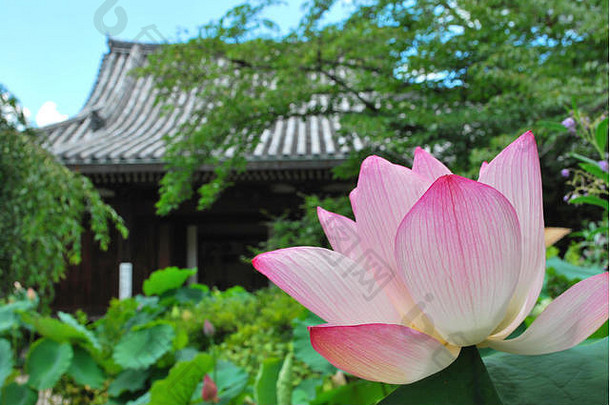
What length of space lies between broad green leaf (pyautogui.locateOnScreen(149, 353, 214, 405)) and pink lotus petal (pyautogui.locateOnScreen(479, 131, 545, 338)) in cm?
53

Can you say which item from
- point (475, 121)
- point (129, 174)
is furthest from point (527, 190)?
point (129, 174)

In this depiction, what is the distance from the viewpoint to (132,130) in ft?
22.3

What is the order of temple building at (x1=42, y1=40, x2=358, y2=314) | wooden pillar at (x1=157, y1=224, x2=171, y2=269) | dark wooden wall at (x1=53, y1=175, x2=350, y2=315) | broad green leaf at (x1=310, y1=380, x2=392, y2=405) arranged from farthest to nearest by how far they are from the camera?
1. wooden pillar at (x1=157, y1=224, x2=171, y2=269)
2. dark wooden wall at (x1=53, y1=175, x2=350, y2=315)
3. temple building at (x1=42, y1=40, x2=358, y2=314)
4. broad green leaf at (x1=310, y1=380, x2=392, y2=405)

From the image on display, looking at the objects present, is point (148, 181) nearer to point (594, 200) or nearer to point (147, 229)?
point (147, 229)

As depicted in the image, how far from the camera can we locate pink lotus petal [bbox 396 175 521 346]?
0.59ft

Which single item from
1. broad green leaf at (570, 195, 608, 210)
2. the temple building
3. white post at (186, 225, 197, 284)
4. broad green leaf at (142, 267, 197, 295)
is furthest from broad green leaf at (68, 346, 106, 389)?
white post at (186, 225, 197, 284)

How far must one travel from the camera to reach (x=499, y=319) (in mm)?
197

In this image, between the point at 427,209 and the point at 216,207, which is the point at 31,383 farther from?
the point at 216,207

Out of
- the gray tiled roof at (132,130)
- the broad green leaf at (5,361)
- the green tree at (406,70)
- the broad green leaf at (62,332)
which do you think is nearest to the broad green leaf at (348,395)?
the broad green leaf at (5,361)

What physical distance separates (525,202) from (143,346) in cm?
136

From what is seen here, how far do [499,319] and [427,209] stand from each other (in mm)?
58

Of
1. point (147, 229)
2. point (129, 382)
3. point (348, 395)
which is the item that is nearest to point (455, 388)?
point (348, 395)

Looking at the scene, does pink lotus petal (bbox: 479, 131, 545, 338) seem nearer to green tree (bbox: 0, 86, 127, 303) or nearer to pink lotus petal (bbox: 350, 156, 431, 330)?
pink lotus petal (bbox: 350, 156, 431, 330)

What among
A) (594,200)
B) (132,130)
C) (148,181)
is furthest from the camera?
(132,130)
